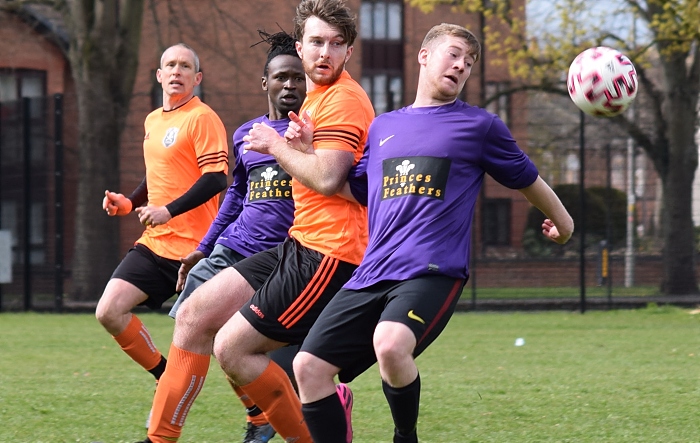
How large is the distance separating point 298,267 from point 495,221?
1017 centimetres

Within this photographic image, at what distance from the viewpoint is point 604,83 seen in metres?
5.20

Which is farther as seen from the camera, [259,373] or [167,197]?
[167,197]

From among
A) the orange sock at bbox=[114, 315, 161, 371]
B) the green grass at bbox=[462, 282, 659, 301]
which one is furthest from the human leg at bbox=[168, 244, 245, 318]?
the green grass at bbox=[462, 282, 659, 301]

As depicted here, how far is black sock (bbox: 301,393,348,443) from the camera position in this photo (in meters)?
4.30

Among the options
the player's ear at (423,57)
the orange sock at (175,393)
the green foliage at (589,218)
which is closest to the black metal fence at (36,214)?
the green foliage at (589,218)

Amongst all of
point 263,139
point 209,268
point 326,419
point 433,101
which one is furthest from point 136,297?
point 433,101

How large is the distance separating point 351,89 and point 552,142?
9925 millimetres

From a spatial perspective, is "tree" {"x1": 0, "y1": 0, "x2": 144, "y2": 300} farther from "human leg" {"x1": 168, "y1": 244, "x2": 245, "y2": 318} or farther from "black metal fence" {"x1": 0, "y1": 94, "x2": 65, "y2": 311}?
"human leg" {"x1": 168, "y1": 244, "x2": 245, "y2": 318}

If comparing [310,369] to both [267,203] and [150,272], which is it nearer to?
[267,203]

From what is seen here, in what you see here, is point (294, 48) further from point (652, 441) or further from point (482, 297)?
point (482, 297)

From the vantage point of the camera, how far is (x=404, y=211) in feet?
14.2

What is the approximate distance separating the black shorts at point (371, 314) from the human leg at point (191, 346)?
80cm

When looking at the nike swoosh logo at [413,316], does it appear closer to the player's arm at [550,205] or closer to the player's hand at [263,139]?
the player's arm at [550,205]

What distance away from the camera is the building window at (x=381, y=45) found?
29.8 m
